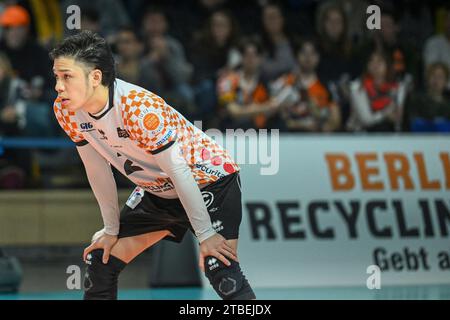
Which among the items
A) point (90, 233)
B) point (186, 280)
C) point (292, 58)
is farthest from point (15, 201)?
point (292, 58)

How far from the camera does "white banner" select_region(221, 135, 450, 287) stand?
9.18 metres

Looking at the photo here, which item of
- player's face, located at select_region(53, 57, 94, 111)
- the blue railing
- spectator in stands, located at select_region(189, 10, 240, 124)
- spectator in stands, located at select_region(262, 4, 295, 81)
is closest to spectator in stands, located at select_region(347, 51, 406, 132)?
spectator in stands, located at select_region(262, 4, 295, 81)

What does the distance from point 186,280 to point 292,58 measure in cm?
336

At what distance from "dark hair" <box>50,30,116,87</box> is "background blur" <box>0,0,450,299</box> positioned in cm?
388

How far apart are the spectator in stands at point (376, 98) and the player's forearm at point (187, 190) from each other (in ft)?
18.7

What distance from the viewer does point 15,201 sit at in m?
11.0

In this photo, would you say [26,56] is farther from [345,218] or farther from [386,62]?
[345,218]

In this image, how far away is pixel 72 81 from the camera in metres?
5.09

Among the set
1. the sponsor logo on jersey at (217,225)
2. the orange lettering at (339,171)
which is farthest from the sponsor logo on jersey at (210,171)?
the orange lettering at (339,171)

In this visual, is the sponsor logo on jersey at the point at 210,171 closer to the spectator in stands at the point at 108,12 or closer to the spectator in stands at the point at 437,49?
the spectator in stands at the point at 437,49

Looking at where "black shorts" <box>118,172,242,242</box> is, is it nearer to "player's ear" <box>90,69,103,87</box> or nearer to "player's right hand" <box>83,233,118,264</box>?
"player's right hand" <box>83,233,118,264</box>

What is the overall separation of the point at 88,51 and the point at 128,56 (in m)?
5.99

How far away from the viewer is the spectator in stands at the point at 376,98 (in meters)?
10.6
